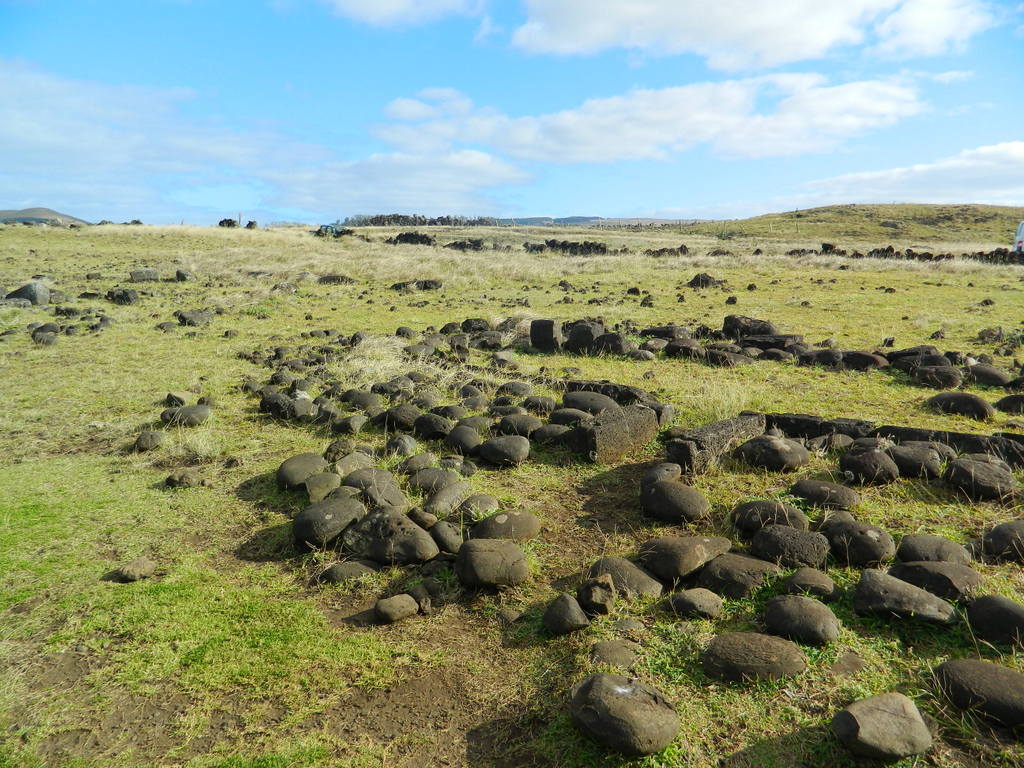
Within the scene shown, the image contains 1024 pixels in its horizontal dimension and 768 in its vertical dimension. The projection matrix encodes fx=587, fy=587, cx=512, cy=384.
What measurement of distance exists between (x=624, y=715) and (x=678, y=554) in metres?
1.64

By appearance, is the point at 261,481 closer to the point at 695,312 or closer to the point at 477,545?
the point at 477,545

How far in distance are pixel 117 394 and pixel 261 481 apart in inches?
182

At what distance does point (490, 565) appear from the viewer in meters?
4.40

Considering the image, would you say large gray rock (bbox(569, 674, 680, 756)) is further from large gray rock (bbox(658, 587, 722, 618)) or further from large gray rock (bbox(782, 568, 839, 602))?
large gray rock (bbox(782, 568, 839, 602))

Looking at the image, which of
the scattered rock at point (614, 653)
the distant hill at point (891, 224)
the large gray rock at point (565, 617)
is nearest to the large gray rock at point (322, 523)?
the large gray rock at point (565, 617)

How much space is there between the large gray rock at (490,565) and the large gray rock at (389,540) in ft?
1.11

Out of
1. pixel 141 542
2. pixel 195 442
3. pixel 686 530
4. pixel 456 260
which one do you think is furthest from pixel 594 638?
pixel 456 260

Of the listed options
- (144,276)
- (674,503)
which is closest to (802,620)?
(674,503)

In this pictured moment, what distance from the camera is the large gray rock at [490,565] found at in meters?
4.37

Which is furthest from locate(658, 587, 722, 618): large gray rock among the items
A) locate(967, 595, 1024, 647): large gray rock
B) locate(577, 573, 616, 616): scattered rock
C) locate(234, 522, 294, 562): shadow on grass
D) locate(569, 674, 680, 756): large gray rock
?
locate(234, 522, 294, 562): shadow on grass

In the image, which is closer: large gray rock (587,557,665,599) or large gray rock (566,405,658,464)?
large gray rock (587,557,665,599)

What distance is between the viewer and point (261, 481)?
20.9 ft

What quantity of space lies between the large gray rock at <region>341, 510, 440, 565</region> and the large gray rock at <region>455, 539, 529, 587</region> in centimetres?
34

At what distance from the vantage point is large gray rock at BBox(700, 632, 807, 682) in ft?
10.8
